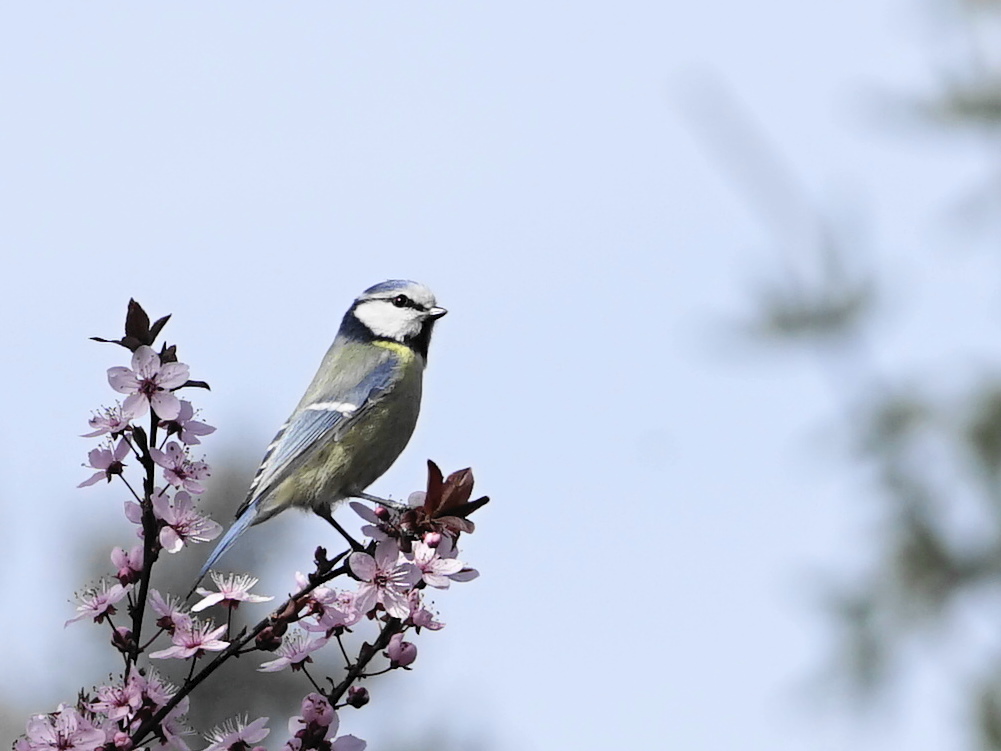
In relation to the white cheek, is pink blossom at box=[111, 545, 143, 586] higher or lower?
lower

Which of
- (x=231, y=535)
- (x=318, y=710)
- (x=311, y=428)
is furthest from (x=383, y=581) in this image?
(x=311, y=428)

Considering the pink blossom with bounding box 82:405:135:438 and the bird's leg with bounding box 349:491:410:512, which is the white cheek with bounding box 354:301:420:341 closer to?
the bird's leg with bounding box 349:491:410:512

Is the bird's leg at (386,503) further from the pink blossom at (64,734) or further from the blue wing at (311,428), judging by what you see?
the pink blossom at (64,734)

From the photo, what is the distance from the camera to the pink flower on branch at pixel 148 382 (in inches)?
95.1

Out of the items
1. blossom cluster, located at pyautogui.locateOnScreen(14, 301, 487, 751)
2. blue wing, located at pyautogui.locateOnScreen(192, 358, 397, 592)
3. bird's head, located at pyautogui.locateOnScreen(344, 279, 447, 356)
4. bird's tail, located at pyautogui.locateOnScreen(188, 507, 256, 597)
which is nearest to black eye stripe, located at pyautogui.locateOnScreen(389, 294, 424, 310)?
bird's head, located at pyautogui.locateOnScreen(344, 279, 447, 356)

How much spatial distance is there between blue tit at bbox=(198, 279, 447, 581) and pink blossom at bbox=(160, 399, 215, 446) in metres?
0.91

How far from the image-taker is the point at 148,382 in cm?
242

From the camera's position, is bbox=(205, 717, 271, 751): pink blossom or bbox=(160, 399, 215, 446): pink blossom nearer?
bbox=(205, 717, 271, 751): pink blossom

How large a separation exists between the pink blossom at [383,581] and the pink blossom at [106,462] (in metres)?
0.44

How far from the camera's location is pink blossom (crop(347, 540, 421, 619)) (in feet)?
7.94

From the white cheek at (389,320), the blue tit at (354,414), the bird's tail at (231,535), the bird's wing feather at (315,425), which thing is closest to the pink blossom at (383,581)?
the bird's tail at (231,535)

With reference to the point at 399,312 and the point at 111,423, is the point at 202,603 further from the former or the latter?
the point at 399,312

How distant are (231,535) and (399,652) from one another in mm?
1019

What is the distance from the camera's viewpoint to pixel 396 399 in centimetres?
412
